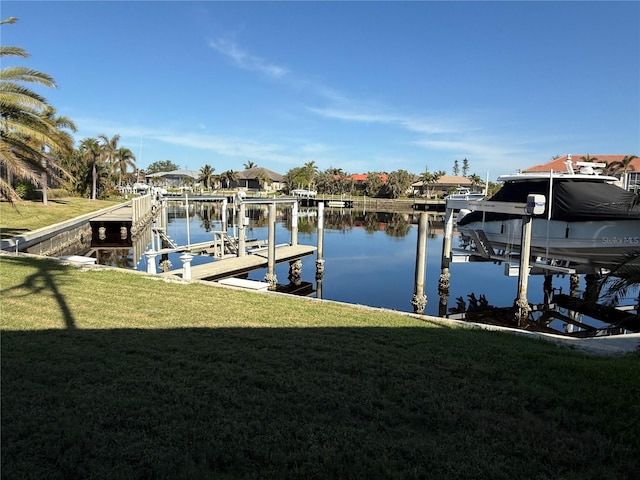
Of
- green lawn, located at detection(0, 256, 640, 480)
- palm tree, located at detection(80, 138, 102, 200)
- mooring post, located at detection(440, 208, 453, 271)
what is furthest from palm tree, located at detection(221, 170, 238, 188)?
green lawn, located at detection(0, 256, 640, 480)

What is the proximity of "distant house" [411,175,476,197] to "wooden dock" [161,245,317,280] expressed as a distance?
279 feet

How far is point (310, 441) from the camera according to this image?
3414 millimetres

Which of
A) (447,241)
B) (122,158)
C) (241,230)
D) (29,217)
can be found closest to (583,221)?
(447,241)

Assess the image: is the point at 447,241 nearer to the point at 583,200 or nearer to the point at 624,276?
the point at 583,200

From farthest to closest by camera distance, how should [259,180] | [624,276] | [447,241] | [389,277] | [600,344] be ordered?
[259,180], [389,277], [447,241], [600,344], [624,276]

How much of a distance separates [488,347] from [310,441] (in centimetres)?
384

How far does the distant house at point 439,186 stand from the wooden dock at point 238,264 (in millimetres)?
85071

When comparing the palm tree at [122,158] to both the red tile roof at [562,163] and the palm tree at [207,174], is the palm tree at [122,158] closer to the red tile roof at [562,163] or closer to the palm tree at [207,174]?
the palm tree at [207,174]

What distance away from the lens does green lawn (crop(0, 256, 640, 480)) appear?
314 centimetres

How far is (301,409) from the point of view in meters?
3.96

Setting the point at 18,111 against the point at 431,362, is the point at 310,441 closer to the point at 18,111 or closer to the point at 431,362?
the point at 431,362

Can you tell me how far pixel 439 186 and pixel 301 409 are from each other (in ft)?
343

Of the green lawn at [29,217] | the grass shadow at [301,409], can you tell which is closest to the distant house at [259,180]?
the green lawn at [29,217]

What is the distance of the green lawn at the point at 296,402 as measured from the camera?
3.14 meters
